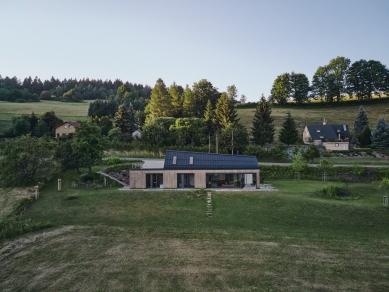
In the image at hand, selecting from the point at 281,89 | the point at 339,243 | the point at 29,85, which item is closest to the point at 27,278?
the point at 339,243

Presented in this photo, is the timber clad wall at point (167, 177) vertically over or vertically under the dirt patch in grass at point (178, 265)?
over

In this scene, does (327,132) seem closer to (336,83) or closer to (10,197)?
(336,83)

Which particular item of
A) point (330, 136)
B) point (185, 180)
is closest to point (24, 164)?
point (185, 180)

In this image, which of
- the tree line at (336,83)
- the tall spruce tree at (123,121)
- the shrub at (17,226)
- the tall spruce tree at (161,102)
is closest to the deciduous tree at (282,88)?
the tree line at (336,83)

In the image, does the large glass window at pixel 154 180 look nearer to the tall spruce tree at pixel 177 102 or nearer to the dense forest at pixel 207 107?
the dense forest at pixel 207 107

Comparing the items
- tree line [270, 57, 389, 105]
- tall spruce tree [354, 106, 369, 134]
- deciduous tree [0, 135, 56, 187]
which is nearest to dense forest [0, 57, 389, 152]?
tree line [270, 57, 389, 105]
